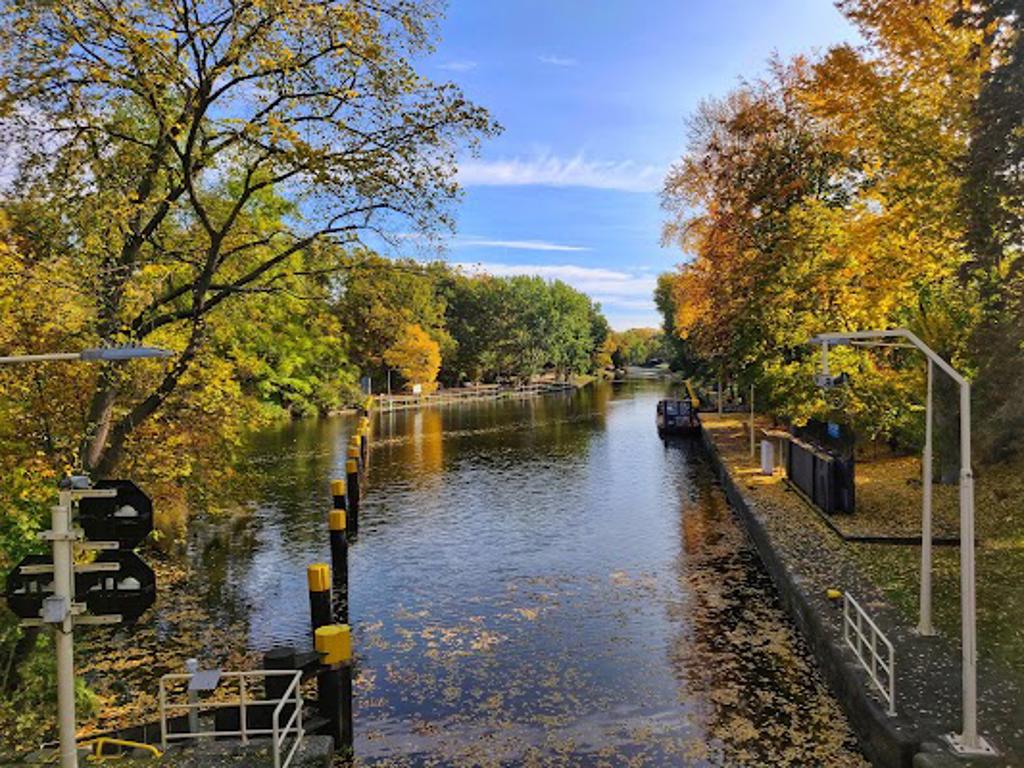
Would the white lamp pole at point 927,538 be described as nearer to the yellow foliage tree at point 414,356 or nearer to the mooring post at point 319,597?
the mooring post at point 319,597

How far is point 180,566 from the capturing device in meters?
16.8

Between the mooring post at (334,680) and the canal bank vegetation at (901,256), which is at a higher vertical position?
the canal bank vegetation at (901,256)

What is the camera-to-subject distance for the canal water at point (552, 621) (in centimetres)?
902

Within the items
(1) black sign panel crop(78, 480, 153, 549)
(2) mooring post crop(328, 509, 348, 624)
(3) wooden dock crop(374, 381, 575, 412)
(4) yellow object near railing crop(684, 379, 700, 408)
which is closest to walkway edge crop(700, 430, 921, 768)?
(1) black sign panel crop(78, 480, 153, 549)

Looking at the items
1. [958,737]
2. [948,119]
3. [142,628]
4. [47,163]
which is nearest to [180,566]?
[142,628]

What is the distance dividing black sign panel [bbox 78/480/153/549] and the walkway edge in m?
7.02

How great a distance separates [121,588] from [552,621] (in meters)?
8.80

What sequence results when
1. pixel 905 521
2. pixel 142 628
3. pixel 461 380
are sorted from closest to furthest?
pixel 142 628 < pixel 905 521 < pixel 461 380

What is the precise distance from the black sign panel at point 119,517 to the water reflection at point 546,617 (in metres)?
4.77

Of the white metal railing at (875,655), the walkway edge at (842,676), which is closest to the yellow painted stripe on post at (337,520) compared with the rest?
the walkway edge at (842,676)

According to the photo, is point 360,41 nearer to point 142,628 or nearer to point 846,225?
point 142,628

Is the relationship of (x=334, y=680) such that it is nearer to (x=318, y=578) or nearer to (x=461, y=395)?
(x=318, y=578)

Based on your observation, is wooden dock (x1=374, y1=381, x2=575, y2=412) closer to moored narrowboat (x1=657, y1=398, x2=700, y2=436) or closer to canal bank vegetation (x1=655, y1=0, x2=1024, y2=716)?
moored narrowboat (x1=657, y1=398, x2=700, y2=436)

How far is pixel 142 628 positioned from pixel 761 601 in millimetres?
10921
